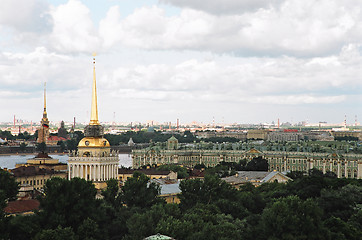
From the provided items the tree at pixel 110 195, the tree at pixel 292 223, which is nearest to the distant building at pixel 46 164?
the tree at pixel 110 195

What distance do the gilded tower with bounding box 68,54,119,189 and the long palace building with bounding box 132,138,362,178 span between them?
57476 mm

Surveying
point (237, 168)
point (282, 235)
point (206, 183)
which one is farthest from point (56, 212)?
point (237, 168)

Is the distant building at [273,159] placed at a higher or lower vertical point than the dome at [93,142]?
lower

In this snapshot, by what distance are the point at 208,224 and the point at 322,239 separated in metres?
6.73

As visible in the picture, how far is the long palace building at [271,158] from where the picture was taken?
110 metres

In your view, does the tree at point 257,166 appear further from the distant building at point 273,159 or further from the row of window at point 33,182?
the row of window at point 33,182

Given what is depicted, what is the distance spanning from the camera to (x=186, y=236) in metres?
39.8

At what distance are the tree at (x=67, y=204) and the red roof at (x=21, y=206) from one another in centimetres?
313

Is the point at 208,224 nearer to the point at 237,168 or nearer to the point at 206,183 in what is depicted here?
the point at 206,183

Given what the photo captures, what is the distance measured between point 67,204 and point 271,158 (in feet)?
288

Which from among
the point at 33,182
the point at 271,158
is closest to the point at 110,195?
the point at 33,182

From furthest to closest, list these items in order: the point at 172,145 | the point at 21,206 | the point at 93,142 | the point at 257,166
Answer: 1. the point at 172,145
2. the point at 257,166
3. the point at 93,142
4. the point at 21,206

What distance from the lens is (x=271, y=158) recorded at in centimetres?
12694

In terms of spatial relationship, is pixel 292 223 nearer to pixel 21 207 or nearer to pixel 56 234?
pixel 56 234
